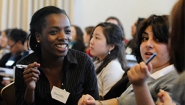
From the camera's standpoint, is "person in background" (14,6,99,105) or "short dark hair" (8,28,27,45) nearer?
"person in background" (14,6,99,105)

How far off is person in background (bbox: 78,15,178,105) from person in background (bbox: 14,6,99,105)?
28 cm

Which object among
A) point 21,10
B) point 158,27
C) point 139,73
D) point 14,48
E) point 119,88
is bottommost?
point 14,48

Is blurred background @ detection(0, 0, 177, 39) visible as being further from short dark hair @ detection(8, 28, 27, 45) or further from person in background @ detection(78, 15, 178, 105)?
person in background @ detection(78, 15, 178, 105)

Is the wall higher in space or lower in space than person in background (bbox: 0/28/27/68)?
higher

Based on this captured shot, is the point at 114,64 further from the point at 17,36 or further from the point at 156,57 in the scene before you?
the point at 17,36

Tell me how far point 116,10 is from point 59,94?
4.18m

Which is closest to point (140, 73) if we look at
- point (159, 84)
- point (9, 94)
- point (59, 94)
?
point (159, 84)

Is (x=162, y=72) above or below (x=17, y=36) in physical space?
above

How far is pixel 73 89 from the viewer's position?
6.31 ft

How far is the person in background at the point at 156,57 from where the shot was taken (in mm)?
1537

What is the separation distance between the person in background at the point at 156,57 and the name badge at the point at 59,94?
9.8 inches

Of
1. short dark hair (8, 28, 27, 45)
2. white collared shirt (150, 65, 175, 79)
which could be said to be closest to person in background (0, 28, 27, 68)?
short dark hair (8, 28, 27, 45)

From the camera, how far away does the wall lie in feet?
18.1

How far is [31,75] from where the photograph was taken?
1.78 meters
